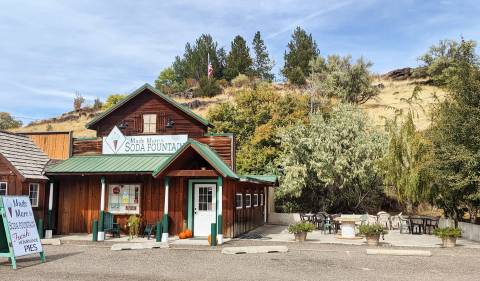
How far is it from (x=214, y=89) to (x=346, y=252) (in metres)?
62.9

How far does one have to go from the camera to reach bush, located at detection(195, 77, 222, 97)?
76.3 meters

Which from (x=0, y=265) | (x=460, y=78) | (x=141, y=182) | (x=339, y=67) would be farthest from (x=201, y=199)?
(x=339, y=67)

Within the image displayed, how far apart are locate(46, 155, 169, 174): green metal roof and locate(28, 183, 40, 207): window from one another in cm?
82

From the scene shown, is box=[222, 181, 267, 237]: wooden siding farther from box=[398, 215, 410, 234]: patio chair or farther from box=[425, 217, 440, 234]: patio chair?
box=[425, 217, 440, 234]: patio chair

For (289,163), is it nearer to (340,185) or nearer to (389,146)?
(340,185)

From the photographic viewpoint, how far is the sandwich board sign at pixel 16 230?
1185 centimetres

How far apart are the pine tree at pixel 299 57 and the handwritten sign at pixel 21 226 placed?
6054cm

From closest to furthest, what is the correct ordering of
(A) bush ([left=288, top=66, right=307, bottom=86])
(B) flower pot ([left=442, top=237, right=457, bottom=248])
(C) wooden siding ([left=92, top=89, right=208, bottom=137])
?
1. (B) flower pot ([left=442, top=237, right=457, bottom=248])
2. (C) wooden siding ([left=92, top=89, right=208, bottom=137])
3. (A) bush ([left=288, top=66, right=307, bottom=86])

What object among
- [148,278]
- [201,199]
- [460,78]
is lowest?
[148,278]

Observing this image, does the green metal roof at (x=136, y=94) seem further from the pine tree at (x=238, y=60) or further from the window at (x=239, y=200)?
the pine tree at (x=238, y=60)

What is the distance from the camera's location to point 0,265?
12156mm

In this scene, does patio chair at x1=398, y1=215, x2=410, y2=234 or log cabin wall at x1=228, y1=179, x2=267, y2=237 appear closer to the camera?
log cabin wall at x1=228, y1=179, x2=267, y2=237

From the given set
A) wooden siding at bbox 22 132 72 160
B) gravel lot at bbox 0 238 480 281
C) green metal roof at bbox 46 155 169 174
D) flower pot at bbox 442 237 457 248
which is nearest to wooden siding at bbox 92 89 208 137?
green metal roof at bbox 46 155 169 174

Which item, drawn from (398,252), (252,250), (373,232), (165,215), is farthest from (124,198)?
(398,252)
